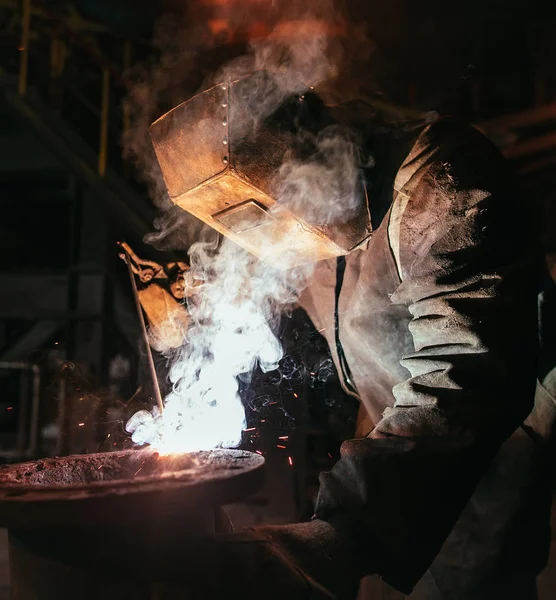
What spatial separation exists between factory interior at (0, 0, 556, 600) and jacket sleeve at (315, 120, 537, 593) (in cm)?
2

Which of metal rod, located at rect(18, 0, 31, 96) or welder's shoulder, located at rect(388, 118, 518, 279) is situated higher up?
metal rod, located at rect(18, 0, 31, 96)

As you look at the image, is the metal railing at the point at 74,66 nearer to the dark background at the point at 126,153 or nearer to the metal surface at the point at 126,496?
the dark background at the point at 126,153

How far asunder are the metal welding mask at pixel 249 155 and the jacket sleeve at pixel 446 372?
1.47ft

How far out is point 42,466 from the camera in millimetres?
1956

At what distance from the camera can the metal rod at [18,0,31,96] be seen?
17.3 ft

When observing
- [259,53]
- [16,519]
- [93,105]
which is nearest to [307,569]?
[16,519]

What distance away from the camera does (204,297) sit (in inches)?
127

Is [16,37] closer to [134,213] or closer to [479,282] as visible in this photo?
[134,213]

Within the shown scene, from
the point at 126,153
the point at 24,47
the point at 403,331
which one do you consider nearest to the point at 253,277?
the point at 403,331

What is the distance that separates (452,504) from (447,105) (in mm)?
2580

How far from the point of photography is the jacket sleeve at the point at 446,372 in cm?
150

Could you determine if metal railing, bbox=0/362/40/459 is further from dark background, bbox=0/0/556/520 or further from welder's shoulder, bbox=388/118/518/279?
welder's shoulder, bbox=388/118/518/279

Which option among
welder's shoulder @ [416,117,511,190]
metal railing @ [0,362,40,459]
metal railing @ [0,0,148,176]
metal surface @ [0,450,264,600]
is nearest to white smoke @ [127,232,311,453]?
welder's shoulder @ [416,117,511,190]

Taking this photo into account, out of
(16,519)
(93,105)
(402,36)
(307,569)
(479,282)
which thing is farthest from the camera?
(93,105)
